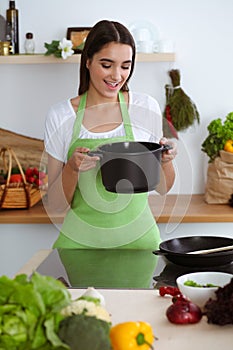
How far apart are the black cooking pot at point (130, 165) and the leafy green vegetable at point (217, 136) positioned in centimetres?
131

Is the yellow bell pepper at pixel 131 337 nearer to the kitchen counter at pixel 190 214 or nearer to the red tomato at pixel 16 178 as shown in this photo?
→ the kitchen counter at pixel 190 214

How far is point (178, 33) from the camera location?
4.04 metres

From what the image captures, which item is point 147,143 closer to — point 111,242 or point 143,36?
point 111,242

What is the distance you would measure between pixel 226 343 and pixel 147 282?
0.58m

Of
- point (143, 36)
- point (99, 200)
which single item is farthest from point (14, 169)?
point (99, 200)

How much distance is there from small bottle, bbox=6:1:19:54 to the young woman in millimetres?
1221

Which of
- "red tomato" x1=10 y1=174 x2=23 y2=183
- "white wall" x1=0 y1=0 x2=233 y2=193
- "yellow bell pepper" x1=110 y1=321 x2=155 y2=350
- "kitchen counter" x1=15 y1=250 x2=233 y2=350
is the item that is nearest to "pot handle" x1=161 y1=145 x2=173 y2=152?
"kitchen counter" x1=15 y1=250 x2=233 y2=350

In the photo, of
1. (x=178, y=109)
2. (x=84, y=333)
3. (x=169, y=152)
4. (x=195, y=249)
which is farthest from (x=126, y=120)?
(x=84, y=333)

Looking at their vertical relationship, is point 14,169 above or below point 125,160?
below

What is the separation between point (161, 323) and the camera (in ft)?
5.95

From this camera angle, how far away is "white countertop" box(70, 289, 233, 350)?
167 centimetres

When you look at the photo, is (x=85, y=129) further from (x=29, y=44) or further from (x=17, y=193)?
(x=29, y=44)

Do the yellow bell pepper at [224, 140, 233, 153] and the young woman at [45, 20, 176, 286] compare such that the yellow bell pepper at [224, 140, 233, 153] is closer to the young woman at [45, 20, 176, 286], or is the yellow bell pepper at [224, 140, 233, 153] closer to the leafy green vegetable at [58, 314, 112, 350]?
the young woman at [45, 20, 176, 286]

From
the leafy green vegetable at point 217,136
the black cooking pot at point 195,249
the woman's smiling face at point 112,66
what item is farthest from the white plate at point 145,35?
the black cooking pot at point 195,249
